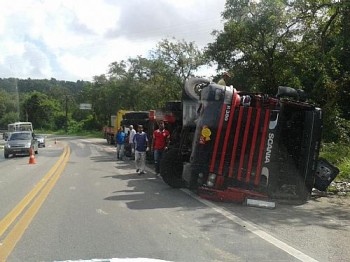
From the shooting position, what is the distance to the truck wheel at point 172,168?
40.9 feet

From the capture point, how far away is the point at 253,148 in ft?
33.7

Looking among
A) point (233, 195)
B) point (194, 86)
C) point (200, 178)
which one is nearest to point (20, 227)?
point (200, 178)

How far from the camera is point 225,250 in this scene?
6312 mm

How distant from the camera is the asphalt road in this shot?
616 centimetres

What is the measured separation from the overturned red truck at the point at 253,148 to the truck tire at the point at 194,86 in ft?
5.18

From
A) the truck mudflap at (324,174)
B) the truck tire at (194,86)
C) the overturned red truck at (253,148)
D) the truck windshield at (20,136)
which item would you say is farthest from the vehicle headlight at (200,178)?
the truck windshield at (20,136)

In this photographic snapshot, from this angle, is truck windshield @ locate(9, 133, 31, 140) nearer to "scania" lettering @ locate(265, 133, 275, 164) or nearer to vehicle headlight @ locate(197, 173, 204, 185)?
vehicle headlight @ locate(197, 173, 204, 185)

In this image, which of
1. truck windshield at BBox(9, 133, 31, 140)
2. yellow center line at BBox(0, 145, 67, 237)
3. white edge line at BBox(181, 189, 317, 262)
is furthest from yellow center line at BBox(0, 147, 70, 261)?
truck windshield at BBox(9, 133, 31, 140)

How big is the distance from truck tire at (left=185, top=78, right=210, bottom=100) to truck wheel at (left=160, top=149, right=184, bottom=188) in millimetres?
1511

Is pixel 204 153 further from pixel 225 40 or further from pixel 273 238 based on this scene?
pixel 225 40

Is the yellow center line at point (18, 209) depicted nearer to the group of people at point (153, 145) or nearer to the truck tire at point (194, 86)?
the group of people at point (153, 145)

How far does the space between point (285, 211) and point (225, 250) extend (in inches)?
143

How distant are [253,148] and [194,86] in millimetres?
2974

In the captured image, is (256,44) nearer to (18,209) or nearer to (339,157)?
(339,157)
